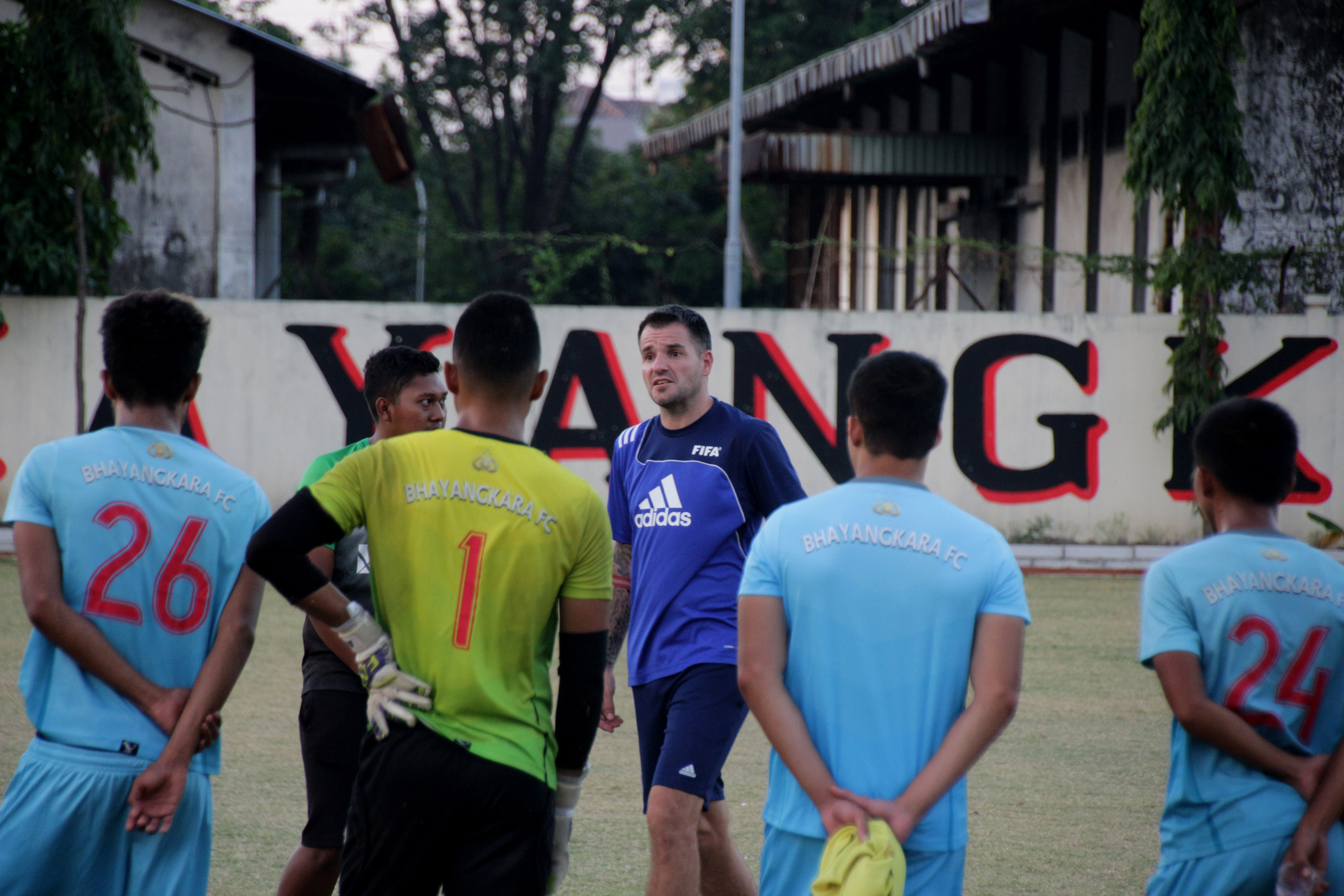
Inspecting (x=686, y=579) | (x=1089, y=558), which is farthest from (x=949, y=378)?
(x=686, y=579)

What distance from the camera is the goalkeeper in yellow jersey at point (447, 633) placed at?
9.66ft

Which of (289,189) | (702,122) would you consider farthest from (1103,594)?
(289,189)

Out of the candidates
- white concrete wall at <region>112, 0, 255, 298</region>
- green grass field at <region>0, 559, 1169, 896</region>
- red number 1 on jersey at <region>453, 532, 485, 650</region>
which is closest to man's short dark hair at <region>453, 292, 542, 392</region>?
red number 1 on jersey at <region>453, 532, 485, 650</region>

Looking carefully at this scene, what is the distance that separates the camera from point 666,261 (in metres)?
36.9

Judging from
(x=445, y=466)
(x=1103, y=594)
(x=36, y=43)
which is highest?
(x=36, y=43)

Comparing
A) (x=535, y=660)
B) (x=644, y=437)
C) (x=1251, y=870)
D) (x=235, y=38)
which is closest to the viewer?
(x=1251, y=870)

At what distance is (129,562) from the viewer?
3.07 metres

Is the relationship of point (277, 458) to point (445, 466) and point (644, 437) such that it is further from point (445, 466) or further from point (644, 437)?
point (445, 466)

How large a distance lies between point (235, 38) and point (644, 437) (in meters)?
14.8

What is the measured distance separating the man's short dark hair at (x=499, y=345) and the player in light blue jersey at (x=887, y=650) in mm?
716

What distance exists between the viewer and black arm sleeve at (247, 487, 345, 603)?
2.89 meters

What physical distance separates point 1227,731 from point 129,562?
249 centimetres

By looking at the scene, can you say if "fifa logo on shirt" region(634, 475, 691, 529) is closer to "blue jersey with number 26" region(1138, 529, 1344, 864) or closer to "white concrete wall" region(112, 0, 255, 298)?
"blue jersey with number 26" region(1138, 529, 1344, 864)

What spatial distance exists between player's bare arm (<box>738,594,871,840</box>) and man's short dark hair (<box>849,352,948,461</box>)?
43cm
